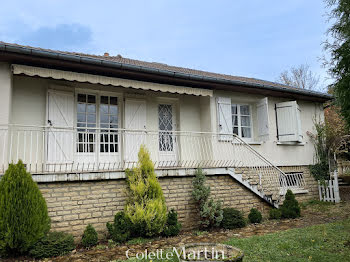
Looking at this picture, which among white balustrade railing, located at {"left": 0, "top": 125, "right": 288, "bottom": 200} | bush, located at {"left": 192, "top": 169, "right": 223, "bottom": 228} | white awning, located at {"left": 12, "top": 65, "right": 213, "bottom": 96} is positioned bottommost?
bush, located at {"left": 192, "top": 169, "right": 223, "bottom": 228}

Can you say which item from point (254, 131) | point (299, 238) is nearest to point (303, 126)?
point (254, 131)

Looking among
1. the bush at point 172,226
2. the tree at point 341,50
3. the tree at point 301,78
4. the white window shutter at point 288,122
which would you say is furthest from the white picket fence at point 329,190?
the tree at point 301,78

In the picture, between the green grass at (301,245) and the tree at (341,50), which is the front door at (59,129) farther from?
the tree at (341,50)

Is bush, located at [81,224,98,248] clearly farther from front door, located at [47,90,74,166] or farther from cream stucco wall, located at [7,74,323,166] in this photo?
cream stucco wall, located at [7,74,323,166]

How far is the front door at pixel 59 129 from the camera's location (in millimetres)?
7148

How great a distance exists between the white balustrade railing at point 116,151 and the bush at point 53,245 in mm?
1789

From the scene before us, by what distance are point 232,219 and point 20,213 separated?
507 centimetres

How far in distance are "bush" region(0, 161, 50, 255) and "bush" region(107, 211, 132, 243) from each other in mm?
1360

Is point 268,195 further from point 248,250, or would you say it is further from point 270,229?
point 248,250

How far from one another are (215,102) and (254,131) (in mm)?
2230

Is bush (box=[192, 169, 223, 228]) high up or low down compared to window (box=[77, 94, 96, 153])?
down

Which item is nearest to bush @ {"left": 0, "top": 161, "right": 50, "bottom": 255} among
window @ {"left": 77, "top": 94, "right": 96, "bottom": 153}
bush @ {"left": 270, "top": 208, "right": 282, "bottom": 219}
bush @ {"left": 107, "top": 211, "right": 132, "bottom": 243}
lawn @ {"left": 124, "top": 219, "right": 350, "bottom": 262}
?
bush @ {"left": 107, "top": 211, "right": 132, "bottom": 243}

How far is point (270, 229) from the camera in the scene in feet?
23.6

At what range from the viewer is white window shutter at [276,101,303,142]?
10.5 metres
